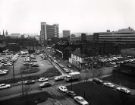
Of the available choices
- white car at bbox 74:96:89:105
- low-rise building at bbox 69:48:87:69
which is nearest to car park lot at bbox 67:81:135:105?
white car at bbox 74:96:89:105

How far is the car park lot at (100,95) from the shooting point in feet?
54.7

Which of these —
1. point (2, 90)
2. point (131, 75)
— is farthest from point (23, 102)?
point (131, 75)

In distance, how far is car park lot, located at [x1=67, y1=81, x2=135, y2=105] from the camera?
1667 cm

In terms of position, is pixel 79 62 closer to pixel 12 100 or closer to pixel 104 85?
pixel 104 85

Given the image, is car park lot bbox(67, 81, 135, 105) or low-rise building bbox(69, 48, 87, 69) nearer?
car park lot bbox(67, 81, 135, 105)

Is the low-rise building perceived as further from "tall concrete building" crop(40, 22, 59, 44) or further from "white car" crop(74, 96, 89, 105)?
"tall concrete building" crop(40, 22, 59, 44)

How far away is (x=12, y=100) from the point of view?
58.6 ft

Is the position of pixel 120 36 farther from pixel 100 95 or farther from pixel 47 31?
pixel 47 31

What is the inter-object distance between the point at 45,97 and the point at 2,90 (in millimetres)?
7271

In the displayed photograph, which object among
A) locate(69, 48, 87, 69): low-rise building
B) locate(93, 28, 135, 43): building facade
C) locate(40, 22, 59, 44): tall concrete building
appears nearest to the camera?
locate(69, 48, 87, 69): low-rise building

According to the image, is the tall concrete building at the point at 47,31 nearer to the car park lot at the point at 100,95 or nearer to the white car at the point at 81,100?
the car park lot at the point at 100,95

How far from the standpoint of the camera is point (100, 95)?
60.8 feet

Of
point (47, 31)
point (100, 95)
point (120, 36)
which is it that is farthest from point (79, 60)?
point (47, 31)

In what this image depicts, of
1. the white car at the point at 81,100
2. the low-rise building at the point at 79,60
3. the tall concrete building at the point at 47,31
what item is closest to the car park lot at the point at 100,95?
the white car at the point at 81,100
